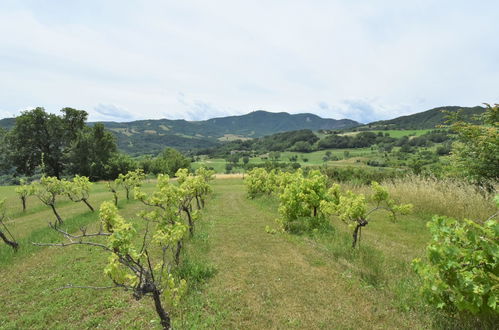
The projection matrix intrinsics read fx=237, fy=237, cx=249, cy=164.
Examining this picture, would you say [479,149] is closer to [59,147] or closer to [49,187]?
[49,187]

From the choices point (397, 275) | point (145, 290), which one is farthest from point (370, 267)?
point (145, 290)

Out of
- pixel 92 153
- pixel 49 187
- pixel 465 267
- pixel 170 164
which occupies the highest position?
pixel 92 153

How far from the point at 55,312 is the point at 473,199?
1721 cm

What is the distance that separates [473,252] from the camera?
3.79 metres

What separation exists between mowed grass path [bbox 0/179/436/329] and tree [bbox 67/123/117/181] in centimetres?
4575

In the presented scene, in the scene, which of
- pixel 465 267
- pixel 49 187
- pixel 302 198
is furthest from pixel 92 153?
pixel 465 267

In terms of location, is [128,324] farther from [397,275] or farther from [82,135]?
[82,135]

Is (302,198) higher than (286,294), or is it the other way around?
(302,198)

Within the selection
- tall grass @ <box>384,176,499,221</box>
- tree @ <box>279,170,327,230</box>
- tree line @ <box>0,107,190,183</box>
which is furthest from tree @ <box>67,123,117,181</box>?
tall grass @ <box>384,176,499,221</box>

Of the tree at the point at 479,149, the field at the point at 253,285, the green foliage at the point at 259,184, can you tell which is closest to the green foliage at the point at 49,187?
the field at the point at 253,285

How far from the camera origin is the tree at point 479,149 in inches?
474

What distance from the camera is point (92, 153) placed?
161 feet

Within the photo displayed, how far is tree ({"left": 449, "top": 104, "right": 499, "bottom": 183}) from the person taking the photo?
39.5 feet

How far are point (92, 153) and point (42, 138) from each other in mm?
9860
